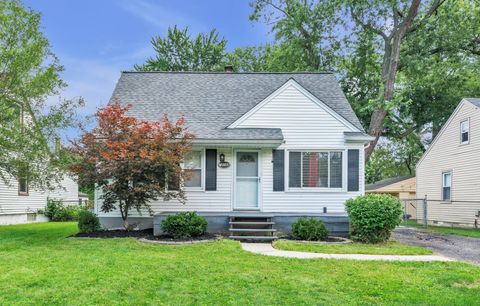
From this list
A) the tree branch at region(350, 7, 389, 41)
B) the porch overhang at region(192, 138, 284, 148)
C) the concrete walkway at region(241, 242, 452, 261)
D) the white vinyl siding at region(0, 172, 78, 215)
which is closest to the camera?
the concrete walkway at region(241, 242, 452, 261)

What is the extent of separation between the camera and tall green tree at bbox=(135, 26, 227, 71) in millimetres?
32656

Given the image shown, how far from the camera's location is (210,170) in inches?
472

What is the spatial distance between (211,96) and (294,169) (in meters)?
4.58

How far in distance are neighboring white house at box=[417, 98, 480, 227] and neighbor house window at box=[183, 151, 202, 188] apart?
12.9 m

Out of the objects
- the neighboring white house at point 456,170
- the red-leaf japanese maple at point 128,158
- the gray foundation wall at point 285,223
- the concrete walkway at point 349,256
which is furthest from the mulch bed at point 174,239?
the neighboring white house at point 456,170

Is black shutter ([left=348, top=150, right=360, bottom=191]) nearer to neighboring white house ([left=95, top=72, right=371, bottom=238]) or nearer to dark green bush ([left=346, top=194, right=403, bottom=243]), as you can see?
neighboring white house ([left=95, top=72, right=371, bottom=238])

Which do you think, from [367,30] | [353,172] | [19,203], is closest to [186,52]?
[367,30]

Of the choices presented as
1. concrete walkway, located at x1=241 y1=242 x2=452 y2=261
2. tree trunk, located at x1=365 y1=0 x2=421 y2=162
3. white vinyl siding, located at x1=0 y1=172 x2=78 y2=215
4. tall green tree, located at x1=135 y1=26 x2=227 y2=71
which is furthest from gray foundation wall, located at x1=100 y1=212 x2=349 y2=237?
tall green tree, located at x1=135 y1=26 x2=227 y2=71

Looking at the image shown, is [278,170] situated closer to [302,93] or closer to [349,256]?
[302,93]

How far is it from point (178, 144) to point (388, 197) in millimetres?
5770

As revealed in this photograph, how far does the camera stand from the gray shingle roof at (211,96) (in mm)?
12703

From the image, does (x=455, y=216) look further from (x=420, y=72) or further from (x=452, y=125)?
(x=420, y=72)

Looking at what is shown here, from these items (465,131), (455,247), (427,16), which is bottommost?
(455,247)

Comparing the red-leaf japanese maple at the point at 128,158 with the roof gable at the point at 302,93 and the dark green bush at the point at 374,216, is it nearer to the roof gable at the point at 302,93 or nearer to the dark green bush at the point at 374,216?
the roof gable at the point at 302,93
